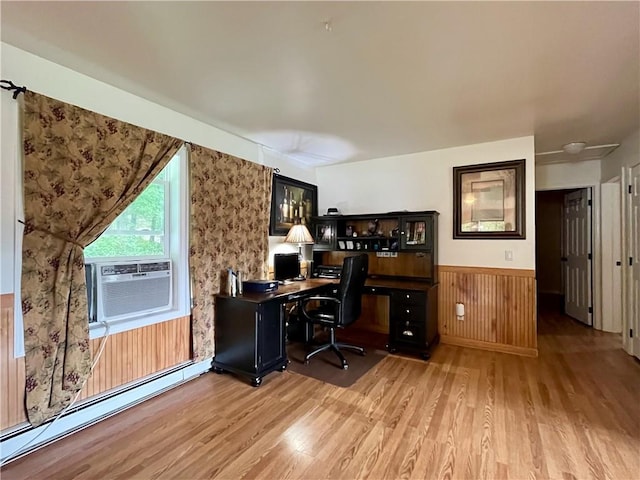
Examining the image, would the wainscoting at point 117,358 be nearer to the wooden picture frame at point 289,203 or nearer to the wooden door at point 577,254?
the wooden picture frame at point 289,203

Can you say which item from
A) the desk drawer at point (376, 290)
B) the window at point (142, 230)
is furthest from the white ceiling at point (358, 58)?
the desk drawer at point (376, 290)

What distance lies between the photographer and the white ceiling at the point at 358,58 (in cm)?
160

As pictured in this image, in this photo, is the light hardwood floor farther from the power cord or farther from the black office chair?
the black office chair

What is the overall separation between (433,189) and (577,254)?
114 inches

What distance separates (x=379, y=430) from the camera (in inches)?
82.7

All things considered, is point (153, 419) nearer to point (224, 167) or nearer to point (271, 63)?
point (224, 167)

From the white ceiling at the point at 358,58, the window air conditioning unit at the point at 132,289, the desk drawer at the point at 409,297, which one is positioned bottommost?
the desk drawer at the point at 409,297

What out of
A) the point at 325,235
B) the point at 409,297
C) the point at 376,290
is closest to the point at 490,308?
the point at 409,297

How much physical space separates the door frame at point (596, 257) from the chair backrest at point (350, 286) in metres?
3.53

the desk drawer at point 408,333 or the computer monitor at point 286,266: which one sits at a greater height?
the computer monitor at point 286,266

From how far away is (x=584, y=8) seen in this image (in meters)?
1.55

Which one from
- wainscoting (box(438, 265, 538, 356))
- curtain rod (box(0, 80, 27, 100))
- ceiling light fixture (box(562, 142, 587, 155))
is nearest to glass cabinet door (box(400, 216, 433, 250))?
wainscoting (box(438, 265, 538, 356))

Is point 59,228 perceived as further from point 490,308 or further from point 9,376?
point 490,308

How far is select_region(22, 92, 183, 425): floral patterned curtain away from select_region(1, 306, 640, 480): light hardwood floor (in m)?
0.46
